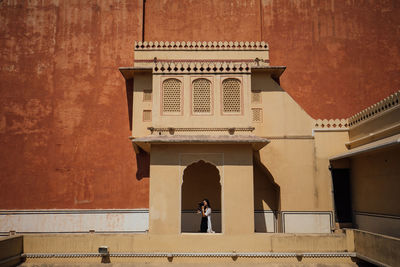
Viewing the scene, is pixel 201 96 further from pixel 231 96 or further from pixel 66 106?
pixel 66 106

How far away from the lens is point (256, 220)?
38.0ft

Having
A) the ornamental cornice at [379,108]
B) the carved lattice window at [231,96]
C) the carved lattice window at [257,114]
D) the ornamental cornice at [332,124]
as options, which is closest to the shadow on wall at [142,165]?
the carved lattice window at [231,96]

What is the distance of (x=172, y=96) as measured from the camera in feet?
32.9

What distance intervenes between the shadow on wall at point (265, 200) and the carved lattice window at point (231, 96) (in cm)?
212

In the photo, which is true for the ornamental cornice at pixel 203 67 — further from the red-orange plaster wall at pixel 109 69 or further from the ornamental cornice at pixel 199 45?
the red-orange plaster wall at pixel 109 69

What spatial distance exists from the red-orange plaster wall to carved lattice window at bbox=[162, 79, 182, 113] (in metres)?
2.66

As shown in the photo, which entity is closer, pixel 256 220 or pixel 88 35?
pixel 256 220

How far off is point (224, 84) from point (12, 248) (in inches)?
257

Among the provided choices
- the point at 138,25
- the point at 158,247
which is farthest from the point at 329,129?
the point at 138,25

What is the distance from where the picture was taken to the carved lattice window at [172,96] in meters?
9.98

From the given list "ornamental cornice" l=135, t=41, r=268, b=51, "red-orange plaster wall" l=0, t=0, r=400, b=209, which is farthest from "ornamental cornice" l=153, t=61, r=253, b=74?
"red-orange plaster wall" l=0, t=0, r=400, b=209

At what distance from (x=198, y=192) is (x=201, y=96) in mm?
3512

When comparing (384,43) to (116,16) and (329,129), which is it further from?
(116,16)

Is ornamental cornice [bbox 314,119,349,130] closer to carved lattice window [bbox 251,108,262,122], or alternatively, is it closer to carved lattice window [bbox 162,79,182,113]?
carved lattice window [bbox 251,108,262,122]
